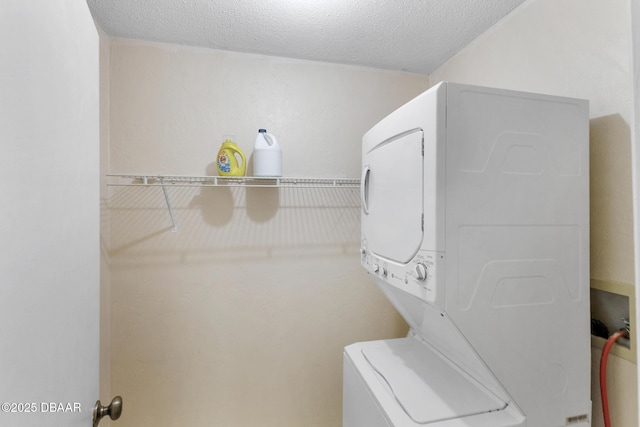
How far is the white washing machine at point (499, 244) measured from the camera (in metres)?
1.06

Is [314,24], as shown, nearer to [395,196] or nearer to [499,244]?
[395,196]

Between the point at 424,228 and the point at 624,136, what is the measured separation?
0.93 metres

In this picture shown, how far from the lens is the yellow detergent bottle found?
1962mm

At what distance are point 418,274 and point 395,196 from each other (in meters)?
0.36

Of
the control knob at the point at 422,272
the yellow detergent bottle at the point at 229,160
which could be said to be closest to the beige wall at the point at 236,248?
the yellow detergent bottle at the point at 229,160

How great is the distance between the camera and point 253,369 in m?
2.21

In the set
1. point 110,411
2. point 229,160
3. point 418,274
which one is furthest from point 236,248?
point 418,274

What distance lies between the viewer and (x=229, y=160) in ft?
6.45

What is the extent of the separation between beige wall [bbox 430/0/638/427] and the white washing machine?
0.14m

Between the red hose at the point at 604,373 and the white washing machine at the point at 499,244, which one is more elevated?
the white washing machine at the point at 499,244

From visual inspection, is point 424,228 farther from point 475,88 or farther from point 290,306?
point 290,306

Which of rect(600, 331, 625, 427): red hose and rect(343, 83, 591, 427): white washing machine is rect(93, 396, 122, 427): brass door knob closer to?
rect(343, 83, 591, 427): white washing machine

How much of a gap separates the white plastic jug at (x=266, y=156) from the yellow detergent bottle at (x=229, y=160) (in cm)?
10

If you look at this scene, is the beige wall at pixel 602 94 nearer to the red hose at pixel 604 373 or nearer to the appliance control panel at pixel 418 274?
the red hose at pixel 604 373
